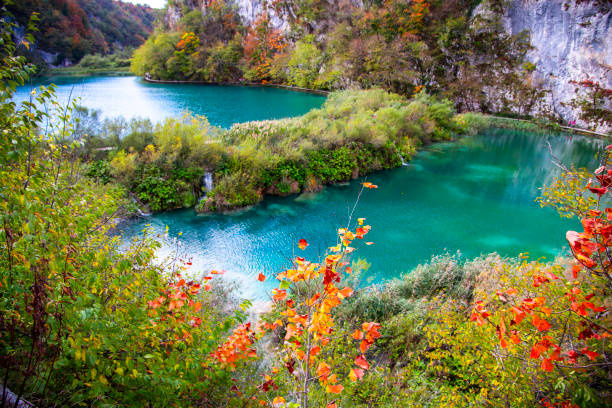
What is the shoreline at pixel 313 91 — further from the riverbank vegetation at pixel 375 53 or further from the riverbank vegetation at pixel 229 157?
the riverbank vegetation at pixel 229 157

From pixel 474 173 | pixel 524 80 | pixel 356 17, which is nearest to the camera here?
pixel 474 173

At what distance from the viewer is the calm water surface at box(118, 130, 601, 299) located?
10.6m

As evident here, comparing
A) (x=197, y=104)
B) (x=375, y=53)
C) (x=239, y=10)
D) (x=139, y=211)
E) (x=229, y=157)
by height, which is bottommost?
(x=139, y=211)

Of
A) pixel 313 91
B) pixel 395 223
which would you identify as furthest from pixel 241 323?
pixel 313 91

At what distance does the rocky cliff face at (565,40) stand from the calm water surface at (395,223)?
694 inches

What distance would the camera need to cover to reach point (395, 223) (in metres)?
13.2

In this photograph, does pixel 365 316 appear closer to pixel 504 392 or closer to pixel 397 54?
pixel 504 392

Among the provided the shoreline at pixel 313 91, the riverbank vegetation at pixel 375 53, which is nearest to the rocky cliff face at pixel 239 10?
the riverbank vegetation at pixel 375 53

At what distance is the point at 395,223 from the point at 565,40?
32793 millimetres

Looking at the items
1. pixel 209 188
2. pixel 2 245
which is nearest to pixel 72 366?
Result: pixel 2 245

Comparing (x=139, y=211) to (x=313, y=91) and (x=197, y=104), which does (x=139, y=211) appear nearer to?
(x=197, y=104)

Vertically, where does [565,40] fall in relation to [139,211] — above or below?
above

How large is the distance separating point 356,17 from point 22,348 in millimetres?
52455

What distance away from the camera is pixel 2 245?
2572 millimetres
